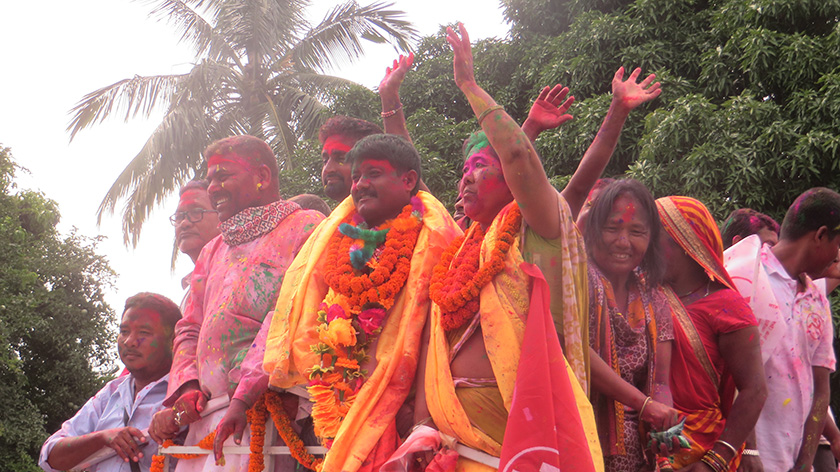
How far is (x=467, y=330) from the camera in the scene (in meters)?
2.88

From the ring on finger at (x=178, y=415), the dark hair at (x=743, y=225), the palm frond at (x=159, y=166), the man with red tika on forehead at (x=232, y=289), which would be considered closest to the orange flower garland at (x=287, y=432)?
the man with red tika on forehead at (x=232, y=289)

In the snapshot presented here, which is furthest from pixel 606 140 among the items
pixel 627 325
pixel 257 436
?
pixel 257 436

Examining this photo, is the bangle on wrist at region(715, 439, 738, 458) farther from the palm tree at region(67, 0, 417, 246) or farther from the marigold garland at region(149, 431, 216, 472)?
the palm tree at region(67, 0, 417, 246)

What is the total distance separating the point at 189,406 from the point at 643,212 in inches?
94.6

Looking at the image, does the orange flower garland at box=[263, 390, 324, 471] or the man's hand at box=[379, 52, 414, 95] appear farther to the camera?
the man's hand at box=[379, 52, 414, 95]

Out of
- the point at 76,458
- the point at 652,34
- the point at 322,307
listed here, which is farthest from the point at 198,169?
the point at 322,307

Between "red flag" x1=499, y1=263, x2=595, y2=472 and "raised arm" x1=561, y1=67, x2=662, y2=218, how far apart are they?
0.89m

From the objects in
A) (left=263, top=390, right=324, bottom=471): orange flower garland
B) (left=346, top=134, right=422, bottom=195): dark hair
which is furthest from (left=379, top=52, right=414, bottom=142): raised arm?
(left=263, top=390, right=324, bottom=471): orange flower garland

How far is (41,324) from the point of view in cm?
1557

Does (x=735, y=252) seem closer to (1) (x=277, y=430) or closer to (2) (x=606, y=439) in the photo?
(2) (x=606, y=439)

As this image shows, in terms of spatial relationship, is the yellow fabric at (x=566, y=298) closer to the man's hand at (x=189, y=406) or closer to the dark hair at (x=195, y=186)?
the man's hand at (x=189, y=406)

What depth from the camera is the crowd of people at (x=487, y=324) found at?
9.00 feet

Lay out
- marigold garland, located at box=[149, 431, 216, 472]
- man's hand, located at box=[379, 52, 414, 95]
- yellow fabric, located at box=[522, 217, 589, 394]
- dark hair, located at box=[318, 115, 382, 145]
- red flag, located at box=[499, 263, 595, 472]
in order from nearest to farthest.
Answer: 1. red flag, located at box=[499, 263, 595, 472]
2. yellow fabric, located at box=[522, 217, 589, 394]
3. marigold garland, located at box=[149, 431, 216, 472]
4. man's hand, located at box=[379, 52, 414, 95]
5. dark hair, located at box=[318, 115, 382, 145]

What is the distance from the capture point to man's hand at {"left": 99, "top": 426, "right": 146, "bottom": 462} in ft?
13.7
